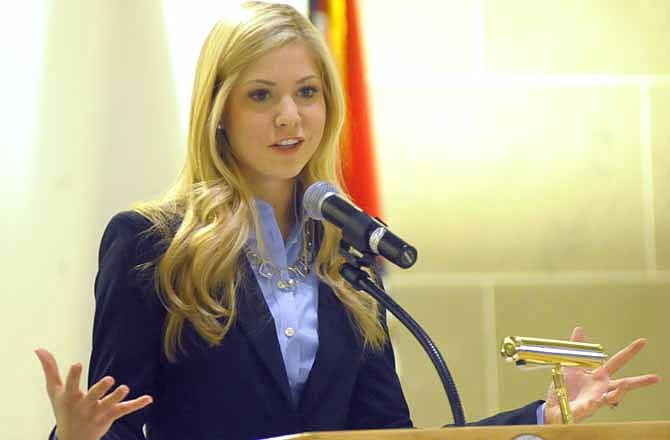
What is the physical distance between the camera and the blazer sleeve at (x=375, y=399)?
230 centimetres

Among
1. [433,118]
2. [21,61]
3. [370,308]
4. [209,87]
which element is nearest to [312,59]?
[209,87]

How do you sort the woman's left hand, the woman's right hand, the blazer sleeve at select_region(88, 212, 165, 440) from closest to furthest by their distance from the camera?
the woman's right hand < the woman's left hand < the blazer sleeve at select_region(88, 212, 165, 440)

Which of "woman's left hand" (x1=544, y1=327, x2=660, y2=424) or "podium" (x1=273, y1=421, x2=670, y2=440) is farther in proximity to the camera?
"woman's left hand" (x1=544, y1=327, x2=660, y2=424)

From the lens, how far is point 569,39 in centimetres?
337

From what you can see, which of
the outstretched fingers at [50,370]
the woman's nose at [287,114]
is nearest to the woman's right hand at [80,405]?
the outstretched fingers at [50,370]

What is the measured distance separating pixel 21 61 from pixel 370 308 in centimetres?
151

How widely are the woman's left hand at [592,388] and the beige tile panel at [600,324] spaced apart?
126cm

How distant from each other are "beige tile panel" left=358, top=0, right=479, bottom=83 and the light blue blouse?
3.67ft

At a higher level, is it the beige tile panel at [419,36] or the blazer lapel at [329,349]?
the beige tile panel at [419,36]

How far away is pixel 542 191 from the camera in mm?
3340

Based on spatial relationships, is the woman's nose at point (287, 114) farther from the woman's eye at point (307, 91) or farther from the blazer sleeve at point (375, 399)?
the blazer sleeve at point (375, 399)

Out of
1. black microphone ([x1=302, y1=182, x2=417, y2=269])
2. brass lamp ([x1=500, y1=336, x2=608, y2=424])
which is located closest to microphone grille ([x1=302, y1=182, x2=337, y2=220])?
black microphone ([x1=302, y1=182, x2=417, y2=269])

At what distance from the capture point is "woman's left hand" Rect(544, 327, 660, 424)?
1.96 m

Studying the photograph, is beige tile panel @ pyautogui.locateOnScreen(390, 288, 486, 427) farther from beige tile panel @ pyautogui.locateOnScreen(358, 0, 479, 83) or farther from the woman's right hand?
the woman's right hand
